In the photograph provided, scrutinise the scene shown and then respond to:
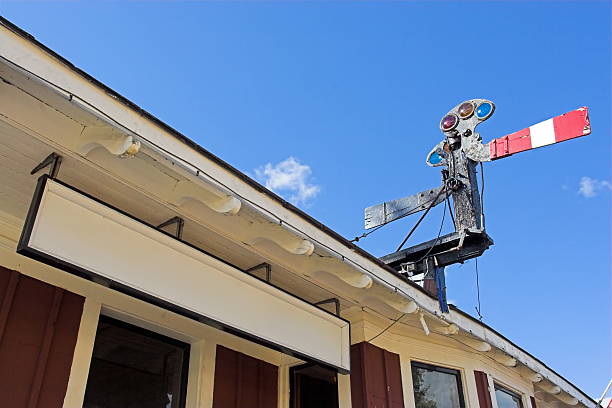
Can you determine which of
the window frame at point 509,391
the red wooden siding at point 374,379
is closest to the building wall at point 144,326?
the red wooden siding at point 374,379

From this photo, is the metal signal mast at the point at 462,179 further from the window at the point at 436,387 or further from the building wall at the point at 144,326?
the building wall at the point at 144,326

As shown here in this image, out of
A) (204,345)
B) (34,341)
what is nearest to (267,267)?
(204,345)

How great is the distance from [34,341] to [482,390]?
12.5 feet

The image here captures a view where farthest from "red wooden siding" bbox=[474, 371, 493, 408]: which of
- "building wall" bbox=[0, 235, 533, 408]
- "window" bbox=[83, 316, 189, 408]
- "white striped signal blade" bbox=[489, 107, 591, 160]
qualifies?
"window" bbox=[83, 316, 189, 408]

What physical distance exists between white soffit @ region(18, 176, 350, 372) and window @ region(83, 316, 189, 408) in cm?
96

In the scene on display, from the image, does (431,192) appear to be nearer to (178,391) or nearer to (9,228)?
(178,391)

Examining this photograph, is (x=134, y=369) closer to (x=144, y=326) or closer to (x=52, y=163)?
(x=144, y=326)

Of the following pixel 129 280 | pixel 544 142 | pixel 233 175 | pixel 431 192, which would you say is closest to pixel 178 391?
pixel 129 280

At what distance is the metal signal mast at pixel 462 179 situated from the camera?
5.10 metres

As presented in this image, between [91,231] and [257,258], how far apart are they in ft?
4.28

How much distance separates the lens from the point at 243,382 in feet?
14.7

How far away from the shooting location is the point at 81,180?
10.6ft

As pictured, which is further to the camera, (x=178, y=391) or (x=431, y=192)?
(x=431, y=192)

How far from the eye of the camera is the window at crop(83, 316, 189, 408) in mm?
3715
